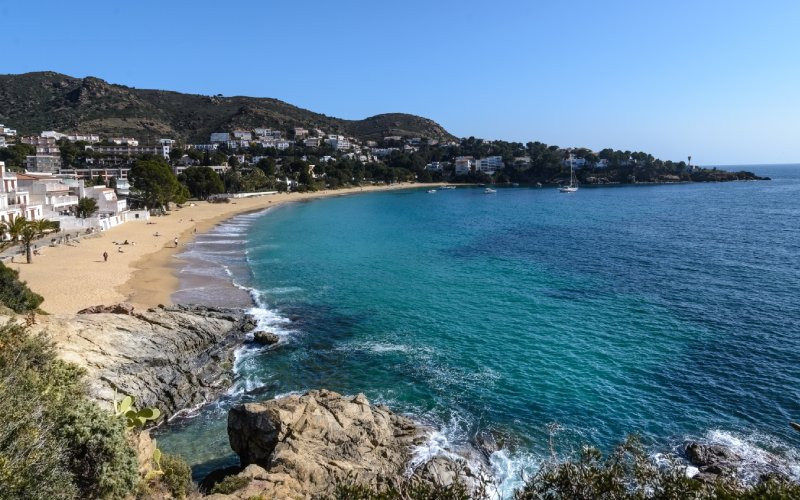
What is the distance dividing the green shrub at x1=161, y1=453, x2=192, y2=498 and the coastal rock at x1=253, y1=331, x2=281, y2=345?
529 inches

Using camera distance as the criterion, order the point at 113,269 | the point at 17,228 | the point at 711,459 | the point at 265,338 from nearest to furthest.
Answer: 1. the point at 711,459
2. the point at 265,338
3. the point at 17,228
4. the point at 113,269

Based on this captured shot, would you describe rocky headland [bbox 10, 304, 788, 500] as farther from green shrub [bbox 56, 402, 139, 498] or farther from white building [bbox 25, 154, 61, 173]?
white building [bbox 25, 154, 61, 173]

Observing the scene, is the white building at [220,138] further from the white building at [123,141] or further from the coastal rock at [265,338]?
the coastal rock at [265,338]

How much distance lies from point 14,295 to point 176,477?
1959cm

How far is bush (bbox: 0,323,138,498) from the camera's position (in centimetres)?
873

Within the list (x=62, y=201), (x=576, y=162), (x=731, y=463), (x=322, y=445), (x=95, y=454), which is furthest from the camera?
(x=576, y=162)

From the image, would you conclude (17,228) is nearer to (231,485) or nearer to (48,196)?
(48,196)

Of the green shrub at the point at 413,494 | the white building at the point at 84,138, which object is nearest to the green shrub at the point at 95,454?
the green shrub at the point at 413,494

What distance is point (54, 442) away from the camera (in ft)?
33.3

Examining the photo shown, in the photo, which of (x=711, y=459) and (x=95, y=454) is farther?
(x=711, y=459)

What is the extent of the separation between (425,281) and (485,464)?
2461cm

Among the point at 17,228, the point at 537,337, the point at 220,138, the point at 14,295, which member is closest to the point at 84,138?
the point at 220,138

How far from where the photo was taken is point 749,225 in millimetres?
68125

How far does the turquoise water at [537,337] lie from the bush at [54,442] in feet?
21.4
